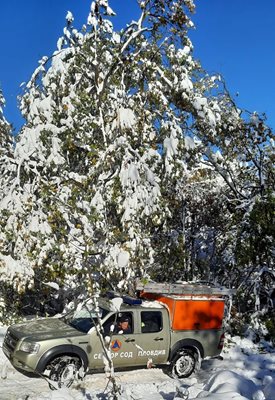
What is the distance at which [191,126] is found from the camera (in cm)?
1338

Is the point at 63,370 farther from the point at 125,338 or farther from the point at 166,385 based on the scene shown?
the point at 166,385

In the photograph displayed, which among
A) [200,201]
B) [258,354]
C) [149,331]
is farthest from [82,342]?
[200,201]

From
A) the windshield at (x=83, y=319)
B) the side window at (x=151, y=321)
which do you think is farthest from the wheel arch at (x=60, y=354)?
the side window at (x=151, y=321)

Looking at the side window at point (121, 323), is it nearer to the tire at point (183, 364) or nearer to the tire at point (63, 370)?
the tire at point (63, 370)

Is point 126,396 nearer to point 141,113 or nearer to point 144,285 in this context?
point 144,285

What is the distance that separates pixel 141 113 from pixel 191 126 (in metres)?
2.34

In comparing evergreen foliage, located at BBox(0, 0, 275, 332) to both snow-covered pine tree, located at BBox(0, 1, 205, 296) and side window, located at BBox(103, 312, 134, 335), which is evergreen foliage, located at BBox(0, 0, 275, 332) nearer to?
snow-covered pine tree, located at BBox(0, 1, 205, 296)

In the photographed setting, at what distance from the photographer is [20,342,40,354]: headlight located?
7750mm

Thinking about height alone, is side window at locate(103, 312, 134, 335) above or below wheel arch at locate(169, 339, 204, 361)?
above

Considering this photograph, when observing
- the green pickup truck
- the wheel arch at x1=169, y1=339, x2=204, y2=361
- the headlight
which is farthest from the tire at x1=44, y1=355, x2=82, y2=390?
the wheel arch at x1=169, y1=339, x2=204, y2=361

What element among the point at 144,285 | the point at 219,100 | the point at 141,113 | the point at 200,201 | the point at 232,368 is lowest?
the point at 232,368

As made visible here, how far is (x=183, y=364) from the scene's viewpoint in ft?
30.8

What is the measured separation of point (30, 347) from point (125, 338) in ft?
6.72

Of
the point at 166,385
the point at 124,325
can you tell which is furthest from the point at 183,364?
the point at 124,325
